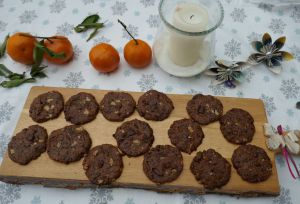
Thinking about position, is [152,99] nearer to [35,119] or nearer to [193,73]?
[193,73]

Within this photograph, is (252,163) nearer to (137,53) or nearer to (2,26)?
(137,53)

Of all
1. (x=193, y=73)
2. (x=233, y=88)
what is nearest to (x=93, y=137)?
(x=193, y=73)

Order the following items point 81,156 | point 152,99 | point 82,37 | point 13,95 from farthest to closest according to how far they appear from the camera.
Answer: point 82,37
point 13,95
point 152,99
point 81,156

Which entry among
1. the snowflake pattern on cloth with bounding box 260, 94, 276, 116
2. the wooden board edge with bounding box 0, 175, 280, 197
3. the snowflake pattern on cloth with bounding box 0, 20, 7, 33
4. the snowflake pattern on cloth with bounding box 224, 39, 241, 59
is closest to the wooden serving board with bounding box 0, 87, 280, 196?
the wooden board edge with bounding box 0, 175, 280, 197

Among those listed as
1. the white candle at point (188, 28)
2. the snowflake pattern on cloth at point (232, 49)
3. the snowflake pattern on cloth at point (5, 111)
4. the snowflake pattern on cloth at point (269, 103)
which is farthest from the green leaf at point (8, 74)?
the snowflake pattern on cloth at point (269, 103)

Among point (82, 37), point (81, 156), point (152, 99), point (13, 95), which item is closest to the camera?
point (81, 156)

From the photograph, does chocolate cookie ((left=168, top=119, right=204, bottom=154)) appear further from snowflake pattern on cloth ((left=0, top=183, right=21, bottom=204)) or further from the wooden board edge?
snowflake pattern on cloth ((left=0, top=183, right=21, bottom=204))

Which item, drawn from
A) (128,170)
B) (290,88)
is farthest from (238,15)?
(128,170)
